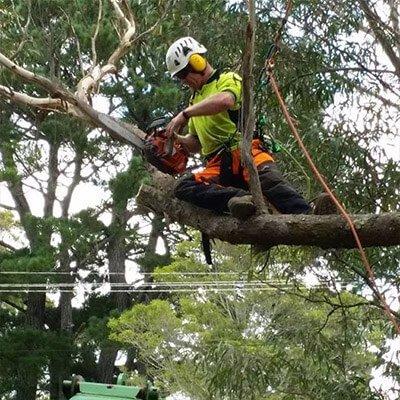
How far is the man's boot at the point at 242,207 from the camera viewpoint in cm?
342

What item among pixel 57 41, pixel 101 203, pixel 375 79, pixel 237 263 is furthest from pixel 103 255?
pixel 375 79

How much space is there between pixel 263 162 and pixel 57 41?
6757 mm

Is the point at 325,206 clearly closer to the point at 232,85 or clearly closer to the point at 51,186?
the point at 232,85

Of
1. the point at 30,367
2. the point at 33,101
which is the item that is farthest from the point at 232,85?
the point at 30,367

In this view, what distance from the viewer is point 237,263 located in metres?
14.0

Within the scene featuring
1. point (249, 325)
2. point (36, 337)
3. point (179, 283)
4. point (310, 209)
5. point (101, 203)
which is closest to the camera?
point (310, 209)

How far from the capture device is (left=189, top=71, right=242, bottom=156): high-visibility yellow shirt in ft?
13.1

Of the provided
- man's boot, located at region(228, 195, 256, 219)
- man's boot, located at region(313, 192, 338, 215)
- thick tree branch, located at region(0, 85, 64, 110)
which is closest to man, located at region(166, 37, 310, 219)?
man's boot, located at region(228, 195, 256, 219)

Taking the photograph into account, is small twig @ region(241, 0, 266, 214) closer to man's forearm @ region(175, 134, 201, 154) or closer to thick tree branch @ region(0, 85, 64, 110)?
man's forearm @ region(175, 134, 201, 154)

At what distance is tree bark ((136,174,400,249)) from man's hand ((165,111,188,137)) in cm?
33

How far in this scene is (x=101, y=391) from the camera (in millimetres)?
5203

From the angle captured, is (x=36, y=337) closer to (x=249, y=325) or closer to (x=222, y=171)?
(x=249, y=325)

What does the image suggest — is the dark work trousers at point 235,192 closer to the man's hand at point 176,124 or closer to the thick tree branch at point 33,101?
the man's hand at point 176,124

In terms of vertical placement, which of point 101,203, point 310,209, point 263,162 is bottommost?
point 310,209
